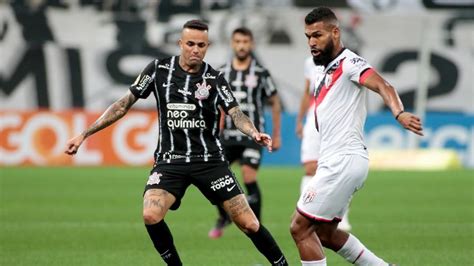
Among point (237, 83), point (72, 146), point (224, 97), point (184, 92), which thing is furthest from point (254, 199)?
point (72, 146)

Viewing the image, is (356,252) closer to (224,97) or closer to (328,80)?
(328,80)

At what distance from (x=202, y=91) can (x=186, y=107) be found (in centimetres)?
19

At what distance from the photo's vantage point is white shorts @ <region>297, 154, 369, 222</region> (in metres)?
7.87

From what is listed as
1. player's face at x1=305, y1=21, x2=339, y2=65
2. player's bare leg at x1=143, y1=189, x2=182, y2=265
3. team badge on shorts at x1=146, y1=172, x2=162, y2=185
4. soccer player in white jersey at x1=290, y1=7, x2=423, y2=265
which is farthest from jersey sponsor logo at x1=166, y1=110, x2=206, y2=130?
player's face at x1=305, y1=21, x2=339, y2=65

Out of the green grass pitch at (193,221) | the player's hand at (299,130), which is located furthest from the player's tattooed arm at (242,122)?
the player's hand at (299,130)

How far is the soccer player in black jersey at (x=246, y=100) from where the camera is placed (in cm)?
1261

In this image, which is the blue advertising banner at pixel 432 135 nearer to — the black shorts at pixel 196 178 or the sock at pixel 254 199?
the sock at pixel 254 199

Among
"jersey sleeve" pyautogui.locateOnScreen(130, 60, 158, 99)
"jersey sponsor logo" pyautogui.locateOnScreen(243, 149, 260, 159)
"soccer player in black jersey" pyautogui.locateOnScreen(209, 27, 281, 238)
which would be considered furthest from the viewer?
"jersey sponsor logo" pyautogui.locateOnScreen(243, 149, 260, 159)

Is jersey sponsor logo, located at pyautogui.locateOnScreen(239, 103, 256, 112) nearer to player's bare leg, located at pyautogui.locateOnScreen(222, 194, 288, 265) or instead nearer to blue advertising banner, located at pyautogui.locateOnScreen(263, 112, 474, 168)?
player's bare leg, located at pyautogui.locateOnScreen(222, 194, 288, 265)

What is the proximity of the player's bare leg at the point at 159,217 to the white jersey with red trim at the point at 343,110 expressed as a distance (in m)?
1.48

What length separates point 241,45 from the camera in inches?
495

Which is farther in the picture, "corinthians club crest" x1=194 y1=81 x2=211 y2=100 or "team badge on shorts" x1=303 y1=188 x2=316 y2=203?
"corinthians club crest" x1=194 y1=81 x2=211 y2=100

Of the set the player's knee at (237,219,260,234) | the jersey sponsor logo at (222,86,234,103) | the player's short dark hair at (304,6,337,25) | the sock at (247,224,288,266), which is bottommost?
the sock at (247,224,288,266)

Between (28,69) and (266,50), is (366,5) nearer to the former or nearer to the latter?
(266,50)
